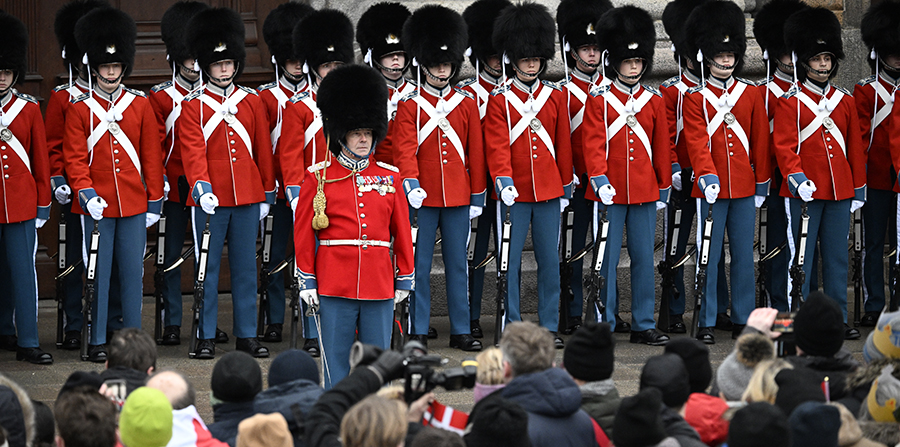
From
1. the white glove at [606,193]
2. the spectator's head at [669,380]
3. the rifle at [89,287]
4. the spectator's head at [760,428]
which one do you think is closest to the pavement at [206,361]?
Answer: the rifle at [89,287]

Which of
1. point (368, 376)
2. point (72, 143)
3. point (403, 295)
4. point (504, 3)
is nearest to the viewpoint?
point (368, 376)

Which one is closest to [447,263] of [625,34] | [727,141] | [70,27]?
[625,34]

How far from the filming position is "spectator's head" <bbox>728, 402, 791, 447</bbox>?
10.1 ft

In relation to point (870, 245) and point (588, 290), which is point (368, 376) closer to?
point (588, 290)

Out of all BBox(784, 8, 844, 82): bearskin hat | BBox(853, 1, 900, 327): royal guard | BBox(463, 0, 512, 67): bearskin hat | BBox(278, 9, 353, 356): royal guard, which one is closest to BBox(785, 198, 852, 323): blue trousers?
BBox(853, 1, 900, 327): royal guard

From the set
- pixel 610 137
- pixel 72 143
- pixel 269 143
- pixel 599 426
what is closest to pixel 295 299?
pixel 269 143

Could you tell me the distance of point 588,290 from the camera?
7.00 m

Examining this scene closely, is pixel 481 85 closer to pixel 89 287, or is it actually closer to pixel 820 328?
pixel 89 287

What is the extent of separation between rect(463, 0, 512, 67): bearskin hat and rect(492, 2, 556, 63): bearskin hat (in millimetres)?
196

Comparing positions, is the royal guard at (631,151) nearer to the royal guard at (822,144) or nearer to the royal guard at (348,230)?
the royal guard at (822,144)

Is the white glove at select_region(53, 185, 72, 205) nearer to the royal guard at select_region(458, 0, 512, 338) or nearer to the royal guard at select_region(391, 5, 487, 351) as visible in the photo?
the royal guard at select_region(391, 5, 487, 351)

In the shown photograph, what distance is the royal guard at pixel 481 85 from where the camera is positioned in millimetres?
7090

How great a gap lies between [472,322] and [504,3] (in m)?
1.91

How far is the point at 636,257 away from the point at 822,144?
4.13ft
